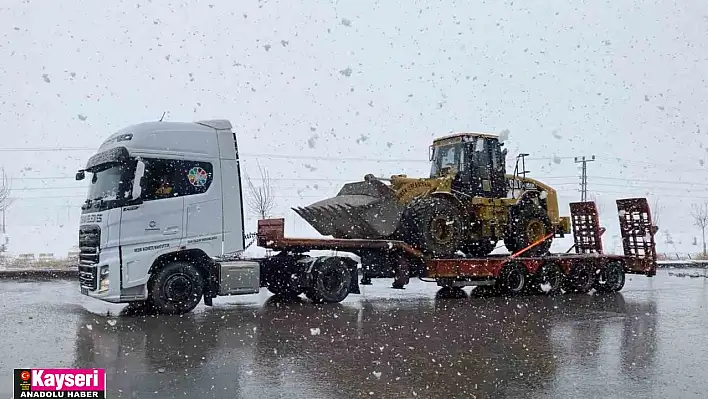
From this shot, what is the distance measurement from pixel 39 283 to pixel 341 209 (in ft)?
31.8

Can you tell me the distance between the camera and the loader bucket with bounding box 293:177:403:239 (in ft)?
45.1

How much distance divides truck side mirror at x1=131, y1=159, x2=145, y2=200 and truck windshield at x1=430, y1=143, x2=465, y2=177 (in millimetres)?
7337

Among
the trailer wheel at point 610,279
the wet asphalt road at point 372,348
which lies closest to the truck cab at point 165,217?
the wet asphalt road at point 372,348

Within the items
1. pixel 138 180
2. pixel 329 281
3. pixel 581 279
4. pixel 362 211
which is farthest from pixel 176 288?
pixel 581 279

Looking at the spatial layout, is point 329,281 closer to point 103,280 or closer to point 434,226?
point 434,226

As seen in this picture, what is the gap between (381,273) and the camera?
14203mm

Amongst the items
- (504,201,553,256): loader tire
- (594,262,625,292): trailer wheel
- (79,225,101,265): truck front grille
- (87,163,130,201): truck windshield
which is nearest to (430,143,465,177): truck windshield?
(504,201,553,256): loader tire

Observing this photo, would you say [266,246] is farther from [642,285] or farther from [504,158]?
[642,285]

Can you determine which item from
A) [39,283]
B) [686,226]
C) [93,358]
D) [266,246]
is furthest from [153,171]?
[686,226]

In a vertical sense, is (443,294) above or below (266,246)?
below

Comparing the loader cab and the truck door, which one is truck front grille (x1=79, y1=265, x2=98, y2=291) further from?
the loader cab

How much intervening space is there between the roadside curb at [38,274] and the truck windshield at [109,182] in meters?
10.4

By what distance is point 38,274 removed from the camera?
21031 millimetres

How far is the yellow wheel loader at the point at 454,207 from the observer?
13977 mm
